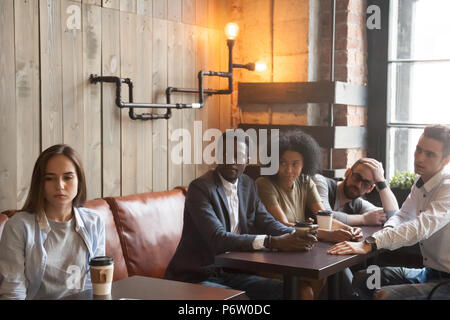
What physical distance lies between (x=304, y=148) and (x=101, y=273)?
5.84 feet

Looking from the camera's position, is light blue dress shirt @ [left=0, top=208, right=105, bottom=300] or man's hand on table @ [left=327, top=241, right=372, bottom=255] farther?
man's hand on table @ [left=327, top=241, right=372, bottom=255]

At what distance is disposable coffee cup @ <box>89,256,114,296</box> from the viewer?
73.5 inches

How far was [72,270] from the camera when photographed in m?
2.23

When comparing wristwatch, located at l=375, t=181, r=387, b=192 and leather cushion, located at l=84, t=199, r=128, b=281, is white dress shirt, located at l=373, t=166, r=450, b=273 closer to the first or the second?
wristwatch, located at l=375, t=181, r=387, b=192

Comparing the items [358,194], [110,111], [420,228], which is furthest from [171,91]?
[420,228]

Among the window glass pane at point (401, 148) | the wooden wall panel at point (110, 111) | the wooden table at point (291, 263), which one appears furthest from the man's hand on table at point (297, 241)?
the window glass pane at point (401, 148)

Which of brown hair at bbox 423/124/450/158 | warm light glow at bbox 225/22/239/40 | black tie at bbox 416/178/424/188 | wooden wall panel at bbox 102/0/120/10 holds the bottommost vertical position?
black tie at bbox 416/178/424/188

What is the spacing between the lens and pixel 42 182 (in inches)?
87.7

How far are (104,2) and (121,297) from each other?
1.82m

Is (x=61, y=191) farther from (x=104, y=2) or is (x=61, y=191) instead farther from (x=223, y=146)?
(x=104, y=2)

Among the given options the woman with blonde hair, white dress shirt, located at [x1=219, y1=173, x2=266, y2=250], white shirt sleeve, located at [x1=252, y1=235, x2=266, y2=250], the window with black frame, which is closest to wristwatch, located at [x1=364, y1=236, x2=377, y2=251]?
white shirt sleeve, located at [x1=252, y1=235, x2=266, y2=250]

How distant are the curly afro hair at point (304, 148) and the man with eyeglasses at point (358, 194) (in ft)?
0.29

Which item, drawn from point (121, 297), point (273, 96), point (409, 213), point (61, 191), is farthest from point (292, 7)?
point (121, 297)

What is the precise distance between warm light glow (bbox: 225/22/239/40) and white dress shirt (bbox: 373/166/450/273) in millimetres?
1570
